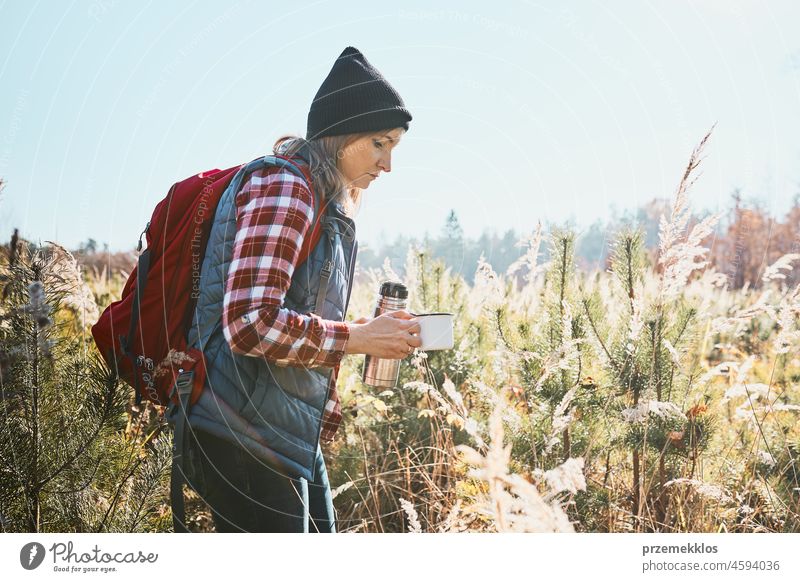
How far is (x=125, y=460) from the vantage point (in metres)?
2.35

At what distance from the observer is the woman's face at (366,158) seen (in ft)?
6.31

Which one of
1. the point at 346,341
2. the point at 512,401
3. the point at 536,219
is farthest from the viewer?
the point at 512,401

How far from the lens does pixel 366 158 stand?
6.33 ft

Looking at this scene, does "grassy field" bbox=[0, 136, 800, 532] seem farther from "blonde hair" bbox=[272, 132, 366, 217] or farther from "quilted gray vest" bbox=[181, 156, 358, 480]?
"blonde hair" bbox=[272, 132, 366, 217]

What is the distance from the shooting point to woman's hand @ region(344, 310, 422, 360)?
1777 mm

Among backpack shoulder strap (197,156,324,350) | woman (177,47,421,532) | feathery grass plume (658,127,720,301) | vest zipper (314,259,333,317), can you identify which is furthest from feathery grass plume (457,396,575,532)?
feathery grass plume (658,127,720,301)

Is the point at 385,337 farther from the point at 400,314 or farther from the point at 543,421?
the point at 543,421

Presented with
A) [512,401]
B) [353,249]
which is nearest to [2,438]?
[353,249]

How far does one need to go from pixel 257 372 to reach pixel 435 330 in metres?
0.47

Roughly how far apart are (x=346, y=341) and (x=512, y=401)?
148cm

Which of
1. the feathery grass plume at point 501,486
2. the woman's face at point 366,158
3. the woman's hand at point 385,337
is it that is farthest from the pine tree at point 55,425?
the feathery grass plume at point 501,486

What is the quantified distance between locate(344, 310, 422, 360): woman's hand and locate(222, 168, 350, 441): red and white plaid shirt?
110mm

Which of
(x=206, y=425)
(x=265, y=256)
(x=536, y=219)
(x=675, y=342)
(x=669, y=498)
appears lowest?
(x=669, y=498)

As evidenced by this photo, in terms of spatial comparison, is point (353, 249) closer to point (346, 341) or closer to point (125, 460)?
point (346, 341)
